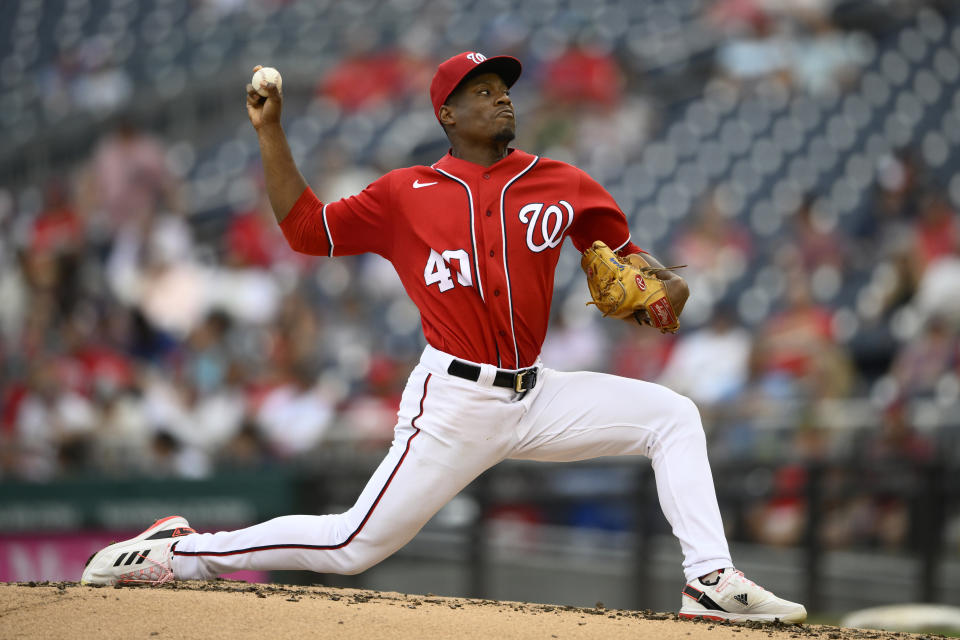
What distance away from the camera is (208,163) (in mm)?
11789

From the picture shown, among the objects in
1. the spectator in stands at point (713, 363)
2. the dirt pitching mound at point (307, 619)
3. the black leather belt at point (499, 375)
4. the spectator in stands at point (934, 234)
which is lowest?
the dirt pitching mound at point (307, 619)

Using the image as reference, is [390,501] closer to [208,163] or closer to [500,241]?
[500,241]

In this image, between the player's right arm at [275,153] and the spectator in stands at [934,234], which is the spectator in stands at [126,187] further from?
the player's right arm at [275,153]

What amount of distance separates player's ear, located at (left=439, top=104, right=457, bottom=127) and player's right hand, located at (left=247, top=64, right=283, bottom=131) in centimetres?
47

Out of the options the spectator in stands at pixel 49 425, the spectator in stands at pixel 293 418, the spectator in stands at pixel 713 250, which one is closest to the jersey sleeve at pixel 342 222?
the spectator in stands at pixel 293 418

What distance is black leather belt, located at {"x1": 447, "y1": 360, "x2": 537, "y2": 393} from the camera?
3357 mm

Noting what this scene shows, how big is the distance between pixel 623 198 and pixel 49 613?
7594mm

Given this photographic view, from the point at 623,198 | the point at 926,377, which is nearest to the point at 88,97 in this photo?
the point at 623,198

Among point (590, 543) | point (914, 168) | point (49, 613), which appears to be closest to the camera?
point (49, 613)

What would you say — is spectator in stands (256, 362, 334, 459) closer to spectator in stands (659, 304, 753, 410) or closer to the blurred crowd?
the blurred crowd

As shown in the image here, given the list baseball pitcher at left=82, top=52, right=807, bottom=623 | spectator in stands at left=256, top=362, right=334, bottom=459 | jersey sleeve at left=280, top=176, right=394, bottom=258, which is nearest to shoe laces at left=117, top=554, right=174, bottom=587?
baseball pitcher at left=82, top=52, right=807, bottom=623

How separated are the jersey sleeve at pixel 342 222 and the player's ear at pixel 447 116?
254mm

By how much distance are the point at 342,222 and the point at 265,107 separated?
0.40 meters

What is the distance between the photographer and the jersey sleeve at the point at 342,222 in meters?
3.53
